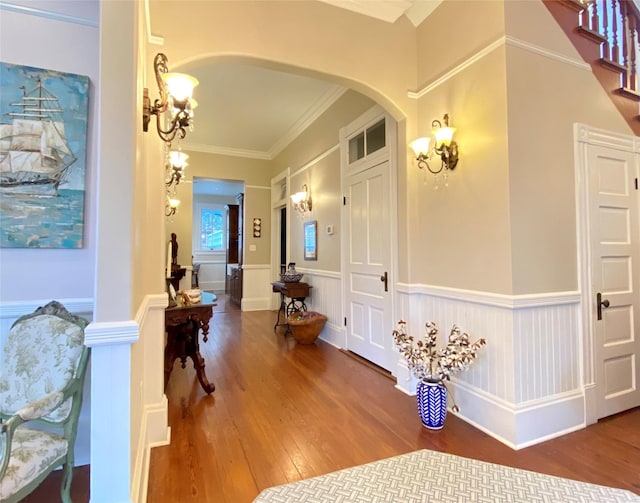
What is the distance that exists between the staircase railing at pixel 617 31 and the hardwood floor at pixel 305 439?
275cm

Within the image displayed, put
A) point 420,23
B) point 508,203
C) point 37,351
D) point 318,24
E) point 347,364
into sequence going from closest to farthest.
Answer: point 37,351, point 508,203, point 318,24, point 420,23, point 347,364

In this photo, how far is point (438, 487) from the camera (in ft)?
5.70

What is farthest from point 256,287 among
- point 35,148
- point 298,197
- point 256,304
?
point 35,148

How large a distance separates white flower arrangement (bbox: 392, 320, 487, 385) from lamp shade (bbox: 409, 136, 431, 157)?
1.42 meters

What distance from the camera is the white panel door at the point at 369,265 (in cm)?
344

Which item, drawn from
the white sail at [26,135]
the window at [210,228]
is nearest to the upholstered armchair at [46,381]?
the white sail at [26,135]

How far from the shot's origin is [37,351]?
5.08ft

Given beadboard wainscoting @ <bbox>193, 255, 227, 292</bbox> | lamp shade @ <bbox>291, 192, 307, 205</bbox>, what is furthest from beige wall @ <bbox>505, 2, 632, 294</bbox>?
beadboard wainscoting @ <bbox>193, 255, 227, 292</bbox>

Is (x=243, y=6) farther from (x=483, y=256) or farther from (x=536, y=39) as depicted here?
(x=483, y=256)

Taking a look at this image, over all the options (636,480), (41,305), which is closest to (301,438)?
(41,305)

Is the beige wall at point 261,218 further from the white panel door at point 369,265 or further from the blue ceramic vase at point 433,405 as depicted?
the blue ceramic vase at point 433,405

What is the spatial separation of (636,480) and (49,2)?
418 centimetres

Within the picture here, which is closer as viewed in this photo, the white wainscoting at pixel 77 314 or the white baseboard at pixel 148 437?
the white baseboard at pixel 148 437

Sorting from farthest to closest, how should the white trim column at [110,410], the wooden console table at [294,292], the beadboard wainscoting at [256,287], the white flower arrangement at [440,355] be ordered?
the beadboard wainscoting at [256,287]
the wooden console table at [294,292]
the white flower arrangement at [440,355]
the white trim column at [110,410]
